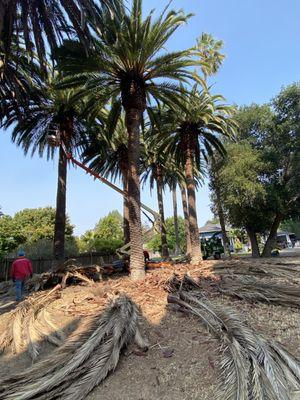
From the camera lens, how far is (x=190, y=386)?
186 inches

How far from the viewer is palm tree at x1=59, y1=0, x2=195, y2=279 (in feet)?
35.0

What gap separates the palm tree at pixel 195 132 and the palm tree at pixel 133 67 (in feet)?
12.6

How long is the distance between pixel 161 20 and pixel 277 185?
17.4m

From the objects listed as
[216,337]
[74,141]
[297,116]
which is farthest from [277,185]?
[216,337]

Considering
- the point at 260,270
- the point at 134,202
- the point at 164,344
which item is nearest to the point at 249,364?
the point at 164,344

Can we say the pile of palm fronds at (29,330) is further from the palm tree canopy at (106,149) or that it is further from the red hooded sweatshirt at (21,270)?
the palm tree canopy at (106,149)

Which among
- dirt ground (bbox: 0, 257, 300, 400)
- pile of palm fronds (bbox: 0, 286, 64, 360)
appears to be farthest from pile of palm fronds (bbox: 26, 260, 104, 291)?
pile of palm fronds (bbox: 0, 286, 64, 360)

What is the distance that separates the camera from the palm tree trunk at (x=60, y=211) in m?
15.7

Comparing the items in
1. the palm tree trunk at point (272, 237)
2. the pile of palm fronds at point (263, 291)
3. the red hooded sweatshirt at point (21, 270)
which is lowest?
the pile of palm fronds at point (263, 291)

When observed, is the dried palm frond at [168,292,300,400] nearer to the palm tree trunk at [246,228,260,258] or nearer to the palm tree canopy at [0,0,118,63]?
the palm tree canopy at [0,0,118,63]

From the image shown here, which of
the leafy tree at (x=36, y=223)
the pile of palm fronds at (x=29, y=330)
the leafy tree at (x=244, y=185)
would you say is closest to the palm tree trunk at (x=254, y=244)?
the leafy tree at (x=244, y=185)

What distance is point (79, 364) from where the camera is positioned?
485cm

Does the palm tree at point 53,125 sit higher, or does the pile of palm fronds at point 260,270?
the palm tree at point 53,125

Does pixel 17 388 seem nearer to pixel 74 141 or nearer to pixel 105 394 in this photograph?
pixel 105 394
